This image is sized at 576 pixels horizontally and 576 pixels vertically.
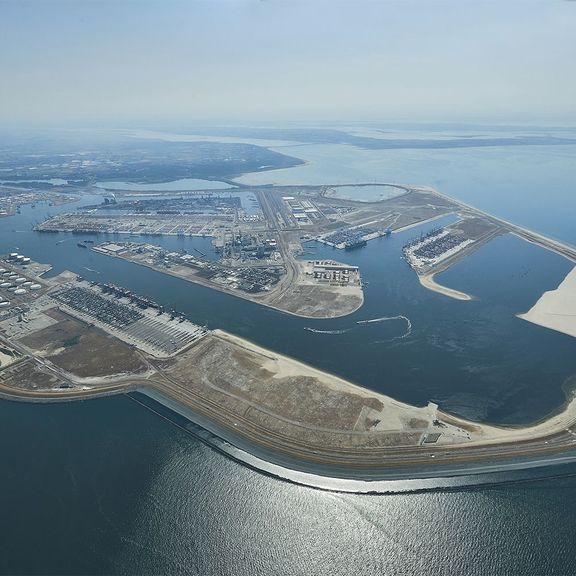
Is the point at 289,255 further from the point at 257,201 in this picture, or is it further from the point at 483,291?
the point at 257,201

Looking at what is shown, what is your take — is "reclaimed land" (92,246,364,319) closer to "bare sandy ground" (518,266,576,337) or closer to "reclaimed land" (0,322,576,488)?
"reclaimed land" (0,322,576,488)

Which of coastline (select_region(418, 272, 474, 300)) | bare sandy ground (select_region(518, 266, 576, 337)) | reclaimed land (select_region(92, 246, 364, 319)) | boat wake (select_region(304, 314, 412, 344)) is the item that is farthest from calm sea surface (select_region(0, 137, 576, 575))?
coastline (select_region(418, 272, 474, 300))

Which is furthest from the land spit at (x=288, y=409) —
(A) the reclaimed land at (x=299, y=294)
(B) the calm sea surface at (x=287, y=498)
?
(A) the reclaimed land at (x=299, y=294)

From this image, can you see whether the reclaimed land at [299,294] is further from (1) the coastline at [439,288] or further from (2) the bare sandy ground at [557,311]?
(2) the bare sandy ground at [557,311]

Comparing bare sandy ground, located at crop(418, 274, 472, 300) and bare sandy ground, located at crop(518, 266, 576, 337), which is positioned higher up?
bare sandy ground, located at crop(418, 274, 472, 300)

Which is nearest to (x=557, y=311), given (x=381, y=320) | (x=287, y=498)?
(x=381, y=320)

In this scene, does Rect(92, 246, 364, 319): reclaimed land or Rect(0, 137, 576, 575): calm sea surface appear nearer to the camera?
Rect(0, 137, 576, 575): calm sea surface

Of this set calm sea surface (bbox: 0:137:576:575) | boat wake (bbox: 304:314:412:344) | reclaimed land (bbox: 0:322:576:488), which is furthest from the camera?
boat wake (bbox: 304:314:412:344)
